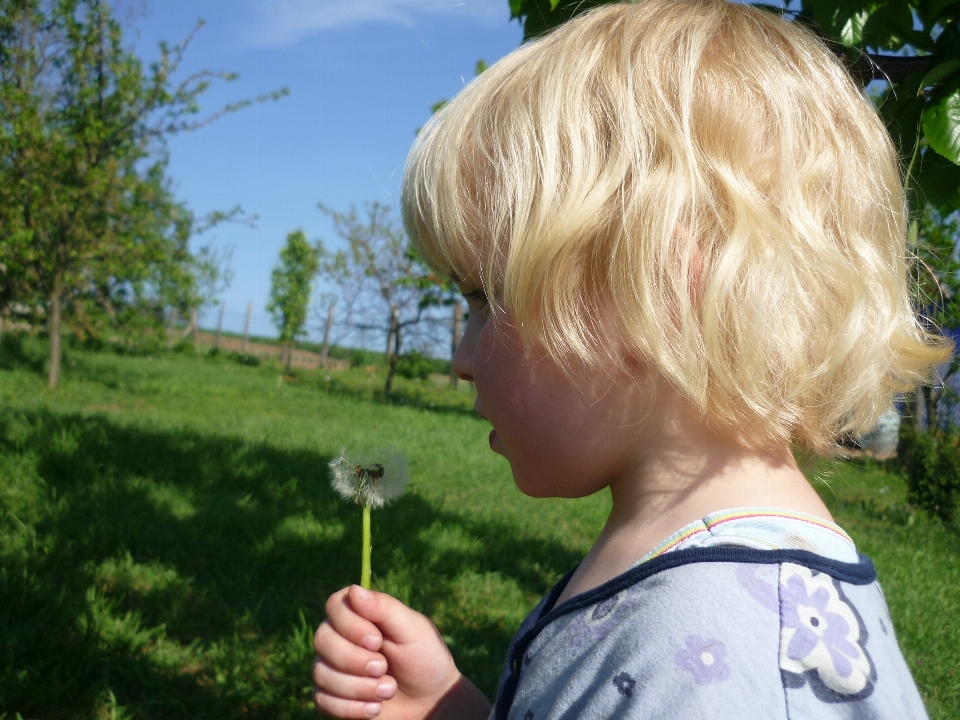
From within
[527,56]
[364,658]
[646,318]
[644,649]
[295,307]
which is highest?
[527,56]

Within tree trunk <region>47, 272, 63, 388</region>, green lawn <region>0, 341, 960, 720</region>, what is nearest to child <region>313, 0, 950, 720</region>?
green lawn <region>0, 341, 960, 720</region>

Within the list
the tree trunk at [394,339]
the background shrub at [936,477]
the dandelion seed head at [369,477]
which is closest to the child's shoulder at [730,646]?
the dandelion seed head at [369,477]

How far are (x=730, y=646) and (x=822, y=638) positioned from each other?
0.10 m

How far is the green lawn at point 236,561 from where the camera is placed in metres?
2.56

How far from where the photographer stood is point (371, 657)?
1178 mm

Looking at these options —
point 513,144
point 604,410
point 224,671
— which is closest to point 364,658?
point 604,410

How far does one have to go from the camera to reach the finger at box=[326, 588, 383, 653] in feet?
3.83

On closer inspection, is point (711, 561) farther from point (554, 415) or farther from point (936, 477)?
point (936, 477)

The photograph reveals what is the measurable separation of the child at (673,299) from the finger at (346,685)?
10.4 inches

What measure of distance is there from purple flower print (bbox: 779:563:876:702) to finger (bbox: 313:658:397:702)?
65 cm

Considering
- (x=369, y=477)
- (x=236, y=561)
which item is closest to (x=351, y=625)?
(x=369, y=477)

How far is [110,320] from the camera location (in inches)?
468

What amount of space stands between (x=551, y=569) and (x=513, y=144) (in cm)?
331

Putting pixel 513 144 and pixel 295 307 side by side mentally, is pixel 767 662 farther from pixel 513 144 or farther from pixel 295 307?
pixel 295 307
